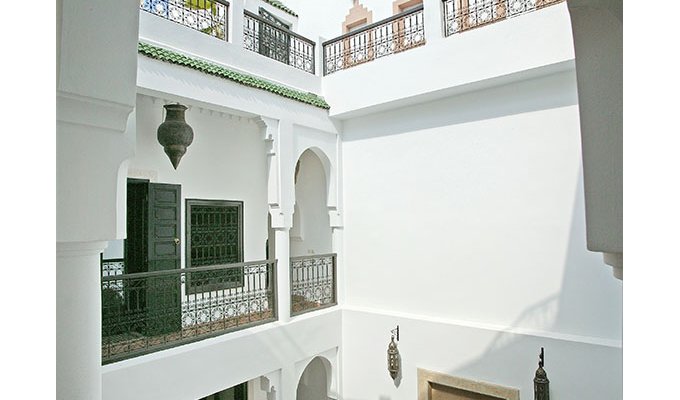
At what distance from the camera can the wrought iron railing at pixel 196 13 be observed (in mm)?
5418

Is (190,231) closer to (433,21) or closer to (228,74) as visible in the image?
(228,74)

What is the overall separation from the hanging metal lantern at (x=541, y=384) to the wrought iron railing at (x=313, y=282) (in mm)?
3289

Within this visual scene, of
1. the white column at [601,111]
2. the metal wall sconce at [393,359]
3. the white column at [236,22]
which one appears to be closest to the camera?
the white column at [601,111]

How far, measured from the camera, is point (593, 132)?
5.20ft

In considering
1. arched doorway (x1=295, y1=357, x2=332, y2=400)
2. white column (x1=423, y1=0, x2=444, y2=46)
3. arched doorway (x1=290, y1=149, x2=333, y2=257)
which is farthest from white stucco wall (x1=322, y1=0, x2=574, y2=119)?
arched doorway (x1=295, y1=357, x2=332, y2=400)

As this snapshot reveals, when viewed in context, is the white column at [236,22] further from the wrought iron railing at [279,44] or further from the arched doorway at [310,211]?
the arched doorway at [310,211]

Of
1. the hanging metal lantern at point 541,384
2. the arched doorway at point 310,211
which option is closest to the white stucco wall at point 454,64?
the arched doorway at point 310,211

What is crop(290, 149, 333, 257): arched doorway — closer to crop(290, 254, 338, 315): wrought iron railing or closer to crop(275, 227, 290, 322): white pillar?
crop(290, 254, 338, 315): wrought iron railing

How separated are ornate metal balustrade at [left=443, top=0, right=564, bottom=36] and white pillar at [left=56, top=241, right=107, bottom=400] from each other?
556 centimetres

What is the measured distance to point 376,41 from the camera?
22.8 ft

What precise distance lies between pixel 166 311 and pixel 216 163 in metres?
2.72

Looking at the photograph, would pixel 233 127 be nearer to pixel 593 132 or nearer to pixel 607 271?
pixel 607 271

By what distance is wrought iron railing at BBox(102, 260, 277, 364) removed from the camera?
4910mm

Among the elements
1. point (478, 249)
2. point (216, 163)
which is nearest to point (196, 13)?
point (216, 163)
